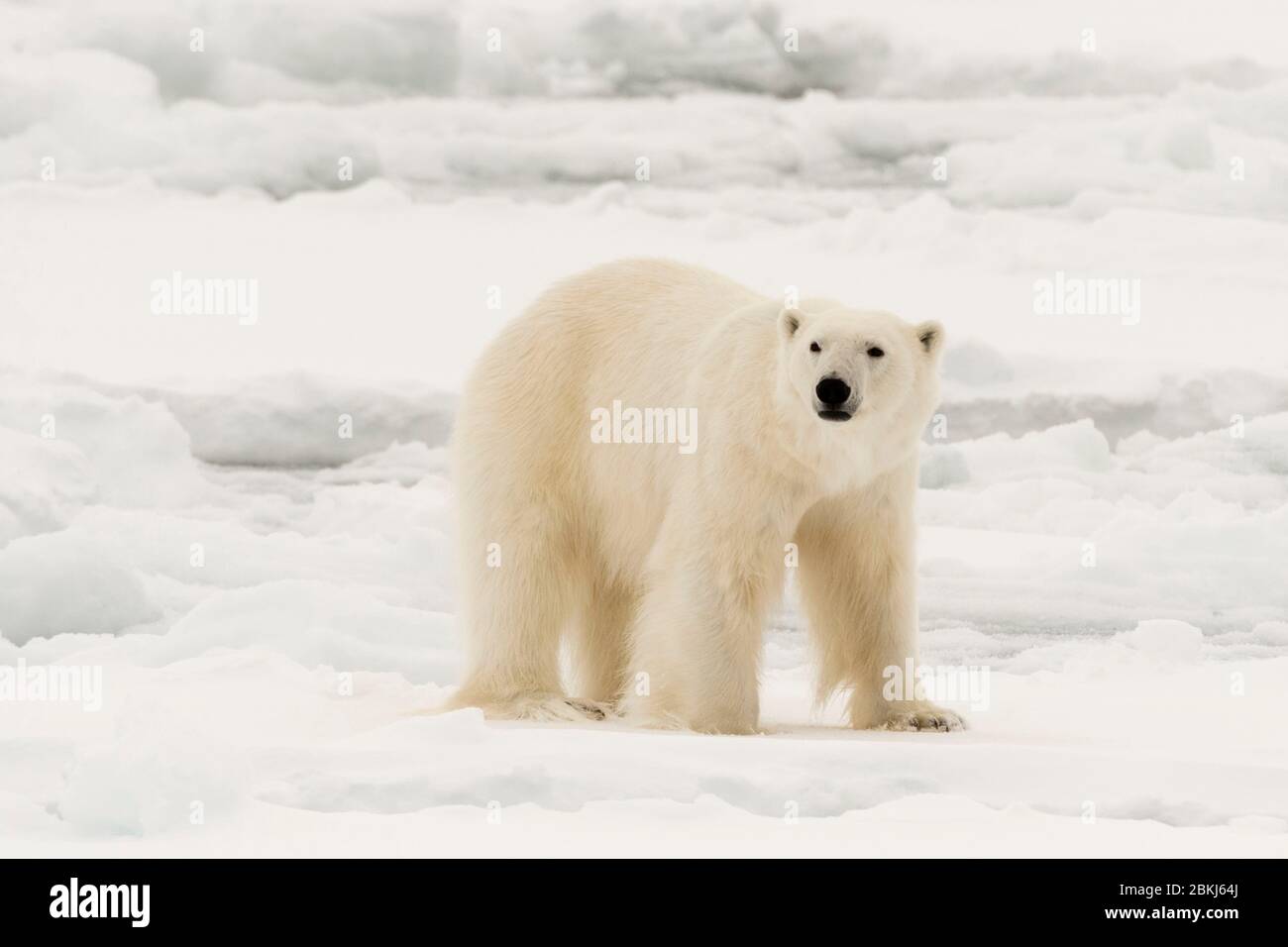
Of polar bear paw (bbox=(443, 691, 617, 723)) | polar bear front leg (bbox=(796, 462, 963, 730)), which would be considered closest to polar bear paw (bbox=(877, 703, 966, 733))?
polar bear front leg (bbox=(796, 462, 963, 730))

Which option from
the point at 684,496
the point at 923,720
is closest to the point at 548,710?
the point at 684,496

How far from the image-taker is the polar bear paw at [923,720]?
20.1 ft

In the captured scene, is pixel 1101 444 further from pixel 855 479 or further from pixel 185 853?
pixel 185 853

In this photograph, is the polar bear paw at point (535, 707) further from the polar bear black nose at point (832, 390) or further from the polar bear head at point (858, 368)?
the polar bear black nose at point (832, 390)

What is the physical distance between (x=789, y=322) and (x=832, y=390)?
37 cm

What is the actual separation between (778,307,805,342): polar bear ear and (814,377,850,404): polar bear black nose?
0.31 m

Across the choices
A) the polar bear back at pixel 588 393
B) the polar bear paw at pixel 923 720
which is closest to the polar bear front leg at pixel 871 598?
the polar bear paw at pixel 923 720

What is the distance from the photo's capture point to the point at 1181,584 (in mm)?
9094

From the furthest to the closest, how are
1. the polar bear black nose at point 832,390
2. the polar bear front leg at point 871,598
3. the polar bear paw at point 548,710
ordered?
the polar bear paw at point 548,710, the polar bear front leg at point 871,598, the polar bear black nose at point 832,390

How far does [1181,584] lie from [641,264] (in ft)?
12.9

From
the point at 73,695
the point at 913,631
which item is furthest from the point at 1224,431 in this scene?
the point at 73,695

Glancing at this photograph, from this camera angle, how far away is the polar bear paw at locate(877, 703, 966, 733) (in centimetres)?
614

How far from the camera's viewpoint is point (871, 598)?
6168 mm

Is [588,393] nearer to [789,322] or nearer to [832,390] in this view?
[789,322]
